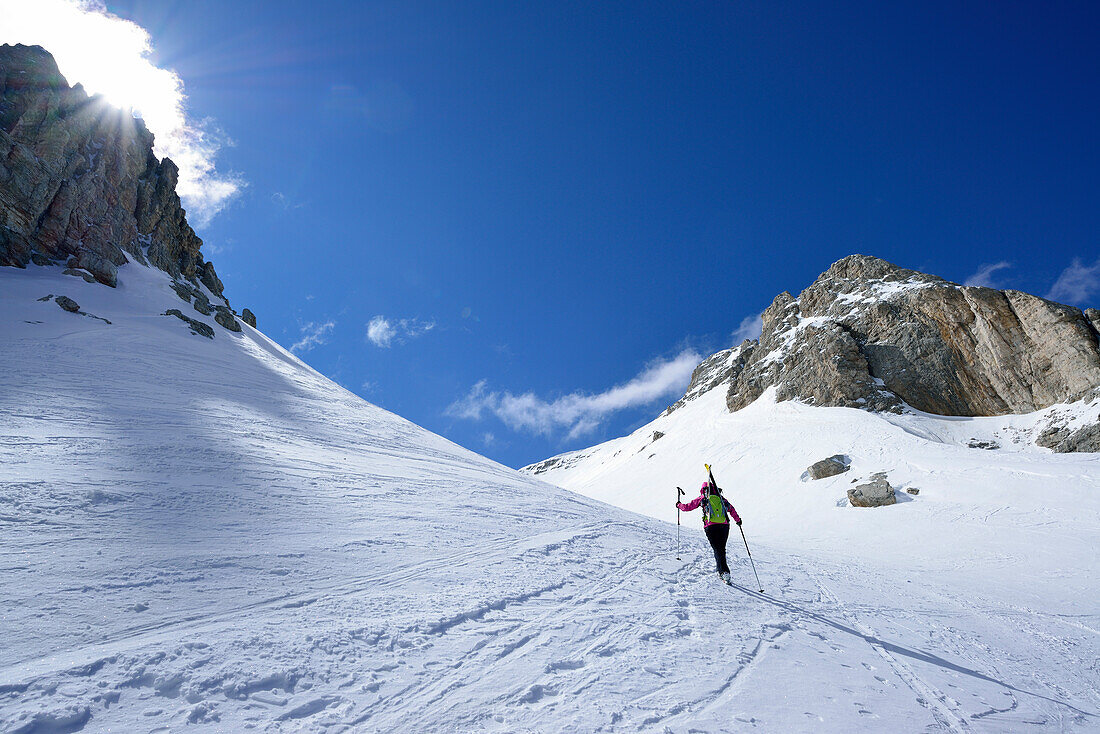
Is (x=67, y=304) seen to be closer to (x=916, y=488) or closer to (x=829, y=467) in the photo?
(x=829, y=467)

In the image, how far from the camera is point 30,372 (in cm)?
1275

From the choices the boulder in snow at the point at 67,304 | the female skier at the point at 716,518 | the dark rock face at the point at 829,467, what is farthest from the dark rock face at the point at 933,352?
the boulder in snow at the point at 67,304

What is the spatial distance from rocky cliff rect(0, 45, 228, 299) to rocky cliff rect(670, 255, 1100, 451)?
2261 inches

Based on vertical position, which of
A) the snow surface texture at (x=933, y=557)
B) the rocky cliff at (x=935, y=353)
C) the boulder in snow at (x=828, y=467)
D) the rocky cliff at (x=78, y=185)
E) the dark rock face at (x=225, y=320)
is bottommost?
the snow surface texture at (x=933, y=557)

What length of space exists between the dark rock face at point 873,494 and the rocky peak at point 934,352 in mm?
19096

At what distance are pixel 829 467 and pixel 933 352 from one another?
21.7 meters

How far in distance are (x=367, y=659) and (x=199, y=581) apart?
2.30 m

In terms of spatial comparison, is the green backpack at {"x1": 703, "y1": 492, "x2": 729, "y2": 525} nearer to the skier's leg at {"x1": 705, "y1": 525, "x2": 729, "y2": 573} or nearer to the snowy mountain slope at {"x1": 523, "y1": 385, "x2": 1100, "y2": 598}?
the skier's leg at {"x1": 705, "y1": 525, "x2": 729, "y2": 573}

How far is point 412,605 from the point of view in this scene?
5.19m

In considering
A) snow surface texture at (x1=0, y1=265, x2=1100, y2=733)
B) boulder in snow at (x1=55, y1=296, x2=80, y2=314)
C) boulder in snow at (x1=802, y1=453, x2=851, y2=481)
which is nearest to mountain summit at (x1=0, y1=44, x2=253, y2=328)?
boulder in snow at (x1=55, y1=296, x2=80, y2=314)

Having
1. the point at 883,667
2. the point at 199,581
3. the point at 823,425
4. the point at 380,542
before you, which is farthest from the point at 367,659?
the point at 823,425

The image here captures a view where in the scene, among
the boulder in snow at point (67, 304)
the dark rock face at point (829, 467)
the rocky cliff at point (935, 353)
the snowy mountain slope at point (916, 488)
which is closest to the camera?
the snowy mountain slope at point (916, 488)

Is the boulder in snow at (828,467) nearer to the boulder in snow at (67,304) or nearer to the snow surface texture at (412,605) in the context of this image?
the snow surface texture at (412,605)

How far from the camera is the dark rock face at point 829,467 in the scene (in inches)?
1168
